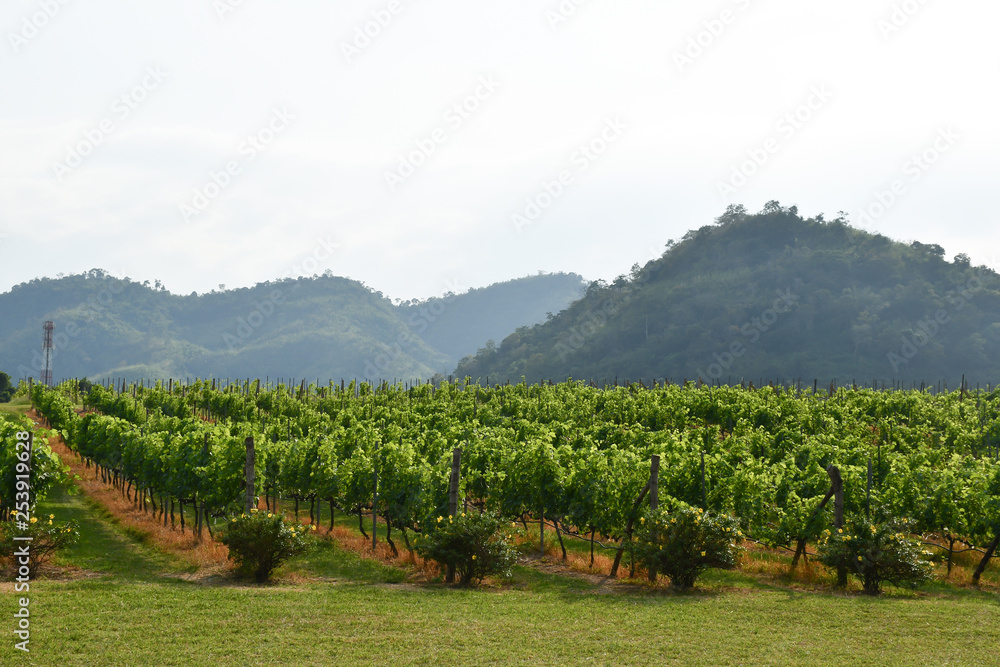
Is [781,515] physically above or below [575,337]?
below

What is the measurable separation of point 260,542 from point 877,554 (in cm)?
1142

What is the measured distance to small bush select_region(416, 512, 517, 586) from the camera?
46.0ft

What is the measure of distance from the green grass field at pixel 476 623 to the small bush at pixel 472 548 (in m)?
0.46

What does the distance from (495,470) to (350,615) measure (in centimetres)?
811

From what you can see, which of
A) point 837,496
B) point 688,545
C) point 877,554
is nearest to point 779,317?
point 837,496

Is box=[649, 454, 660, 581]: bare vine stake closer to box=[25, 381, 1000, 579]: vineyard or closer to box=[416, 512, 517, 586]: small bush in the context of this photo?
box=[25, 381, 1000, 579]: vineyard

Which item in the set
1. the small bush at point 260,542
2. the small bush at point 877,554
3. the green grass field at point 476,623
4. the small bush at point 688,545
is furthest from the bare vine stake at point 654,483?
the small bush at point 260,542

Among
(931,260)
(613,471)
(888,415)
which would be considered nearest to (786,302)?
(931,260)

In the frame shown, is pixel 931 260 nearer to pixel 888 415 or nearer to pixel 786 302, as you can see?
pixel 786 302

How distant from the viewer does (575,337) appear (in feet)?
449

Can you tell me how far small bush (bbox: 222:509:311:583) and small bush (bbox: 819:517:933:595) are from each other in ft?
33.4

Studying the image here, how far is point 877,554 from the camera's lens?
43.7 feet

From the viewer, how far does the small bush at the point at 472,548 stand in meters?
14.0

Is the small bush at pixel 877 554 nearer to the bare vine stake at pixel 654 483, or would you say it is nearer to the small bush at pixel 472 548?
the bare vine stake at pixel 654 483
